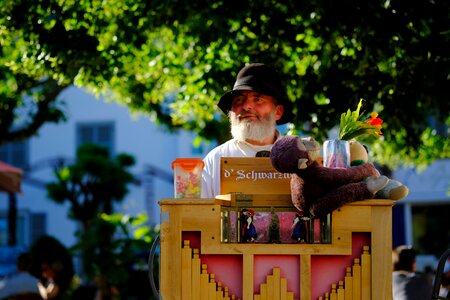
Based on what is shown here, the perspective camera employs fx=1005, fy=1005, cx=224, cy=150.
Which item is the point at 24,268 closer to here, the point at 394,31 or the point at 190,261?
the point at 394,31

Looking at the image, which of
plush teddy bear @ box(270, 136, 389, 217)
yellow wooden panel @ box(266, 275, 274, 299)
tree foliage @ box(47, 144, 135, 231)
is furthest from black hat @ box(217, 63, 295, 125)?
tree foliage @ box(47, 144, 135, 231)

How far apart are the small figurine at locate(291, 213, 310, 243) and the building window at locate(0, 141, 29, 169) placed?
81.5 ft

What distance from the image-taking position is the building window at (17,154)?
95.2ft

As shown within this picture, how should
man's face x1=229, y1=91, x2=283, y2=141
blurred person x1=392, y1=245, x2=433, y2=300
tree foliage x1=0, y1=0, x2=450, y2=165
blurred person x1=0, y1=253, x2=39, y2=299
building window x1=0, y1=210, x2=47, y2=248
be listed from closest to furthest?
1. man's face x1=229, y1=91, x2=283, y2=141
2. blurred person x1=392, y1=245, x2=433, y2=300
3. tree foliage x1=0, y1=0, x2=450, y2=165
4. blurred person x1=0, y1=253, x2=39, y2=299
5. building window x1=0, y1=210, x2=47, y2=248

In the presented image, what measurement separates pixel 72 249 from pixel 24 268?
3182 millimetres

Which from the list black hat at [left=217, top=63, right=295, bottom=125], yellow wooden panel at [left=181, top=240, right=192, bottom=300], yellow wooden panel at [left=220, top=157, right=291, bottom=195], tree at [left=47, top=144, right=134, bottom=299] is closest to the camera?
yellow wooden panel at [left=181, top=240, right=192, bottom=300]

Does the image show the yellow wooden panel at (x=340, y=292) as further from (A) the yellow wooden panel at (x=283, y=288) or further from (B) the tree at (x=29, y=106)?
(B) the tree at (x=29, y=106)

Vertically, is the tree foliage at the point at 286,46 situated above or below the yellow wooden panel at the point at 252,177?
above

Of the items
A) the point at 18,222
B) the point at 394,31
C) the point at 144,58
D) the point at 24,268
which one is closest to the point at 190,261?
the point at 394,31

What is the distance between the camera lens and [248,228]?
4.86 meters

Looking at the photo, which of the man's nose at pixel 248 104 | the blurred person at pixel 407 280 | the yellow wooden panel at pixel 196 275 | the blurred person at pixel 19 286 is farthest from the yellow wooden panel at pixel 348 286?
the blurred person at pixel 19 286

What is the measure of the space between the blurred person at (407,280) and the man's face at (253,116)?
2.84m

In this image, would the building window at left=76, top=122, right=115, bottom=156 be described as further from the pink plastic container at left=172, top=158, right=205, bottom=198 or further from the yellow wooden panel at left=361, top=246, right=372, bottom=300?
the yellow wooden panel at left=361, top=246, right=372, bottom=300

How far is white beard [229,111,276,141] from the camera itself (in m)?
6.09
